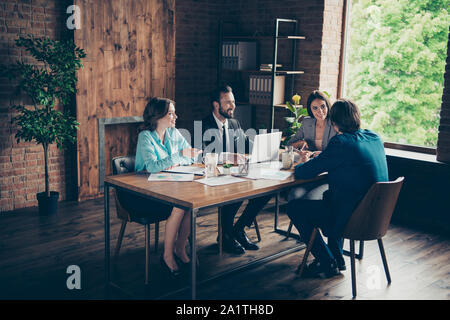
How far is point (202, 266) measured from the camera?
145 inches

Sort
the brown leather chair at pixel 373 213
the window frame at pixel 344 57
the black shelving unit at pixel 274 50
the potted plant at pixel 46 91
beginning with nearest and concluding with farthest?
the brown leather chair at pixel 373 213 → the potted plant at pixel 46 91 → the window frame at pixel 344 57 → the black shelving unit at pixel 274 50

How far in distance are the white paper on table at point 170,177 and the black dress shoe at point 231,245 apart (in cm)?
87

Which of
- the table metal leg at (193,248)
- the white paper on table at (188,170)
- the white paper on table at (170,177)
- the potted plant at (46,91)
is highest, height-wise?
the potted plant at (46,91)

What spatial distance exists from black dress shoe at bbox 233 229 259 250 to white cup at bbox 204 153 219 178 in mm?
898

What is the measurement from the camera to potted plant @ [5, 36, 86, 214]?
445 centimetres

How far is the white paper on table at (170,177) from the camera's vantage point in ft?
10.7

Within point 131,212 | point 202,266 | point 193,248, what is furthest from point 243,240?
point 193,248

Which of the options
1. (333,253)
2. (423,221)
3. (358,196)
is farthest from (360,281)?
(423,221)

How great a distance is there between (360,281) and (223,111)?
1.78m

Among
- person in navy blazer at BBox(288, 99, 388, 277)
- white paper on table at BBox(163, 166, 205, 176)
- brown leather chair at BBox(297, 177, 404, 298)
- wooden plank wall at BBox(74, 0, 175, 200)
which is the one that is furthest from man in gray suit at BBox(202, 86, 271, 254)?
wooden plank wall at BBox(74, 0, 175, 200)

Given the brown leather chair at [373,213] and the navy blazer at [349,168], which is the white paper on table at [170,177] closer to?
the navy blazer at [349,168]

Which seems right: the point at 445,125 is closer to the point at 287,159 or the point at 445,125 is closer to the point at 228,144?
the point at 287,159

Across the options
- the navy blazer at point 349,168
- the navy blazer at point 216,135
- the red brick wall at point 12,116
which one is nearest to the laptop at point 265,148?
the navy blazer at point 349,168

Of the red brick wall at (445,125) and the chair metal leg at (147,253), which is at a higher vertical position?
the red brick wall at (445,125)
